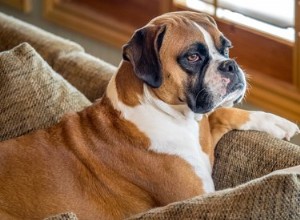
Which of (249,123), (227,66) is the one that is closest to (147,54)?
(227,66)

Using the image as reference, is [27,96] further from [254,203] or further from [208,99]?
[254,203]

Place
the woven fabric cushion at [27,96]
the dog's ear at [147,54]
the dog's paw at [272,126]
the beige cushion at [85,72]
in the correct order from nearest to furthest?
the dog's ear at [147,54]
the dog's paw at [272,126]
the woven fabric cushion at [27,96]
the beige cushion at [85,72]

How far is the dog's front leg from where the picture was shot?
1809mm

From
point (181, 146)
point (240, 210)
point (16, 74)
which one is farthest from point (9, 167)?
point (240, 210)

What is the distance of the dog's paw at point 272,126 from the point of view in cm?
180

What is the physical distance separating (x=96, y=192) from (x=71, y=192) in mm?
66

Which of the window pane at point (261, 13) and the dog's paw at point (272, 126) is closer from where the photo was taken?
the dog's paw at point (272, 126)

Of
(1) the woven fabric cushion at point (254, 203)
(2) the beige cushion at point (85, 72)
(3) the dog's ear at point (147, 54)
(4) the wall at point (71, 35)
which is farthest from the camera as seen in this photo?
(4) the wall at point (71, 35)

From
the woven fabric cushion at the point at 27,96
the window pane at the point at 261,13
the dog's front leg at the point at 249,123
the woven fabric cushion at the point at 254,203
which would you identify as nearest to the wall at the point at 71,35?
the window pane at the point at 261,13

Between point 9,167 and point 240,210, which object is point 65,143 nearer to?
point 9,167

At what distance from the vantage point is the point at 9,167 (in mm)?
1790

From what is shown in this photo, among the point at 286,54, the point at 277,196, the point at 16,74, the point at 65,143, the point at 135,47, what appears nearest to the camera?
the point at 277,196

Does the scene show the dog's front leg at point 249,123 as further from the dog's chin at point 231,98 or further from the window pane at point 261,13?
the window pane at point 261,13

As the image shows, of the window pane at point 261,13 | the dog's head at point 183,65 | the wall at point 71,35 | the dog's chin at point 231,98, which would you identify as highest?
the dog's head at point 183,65
